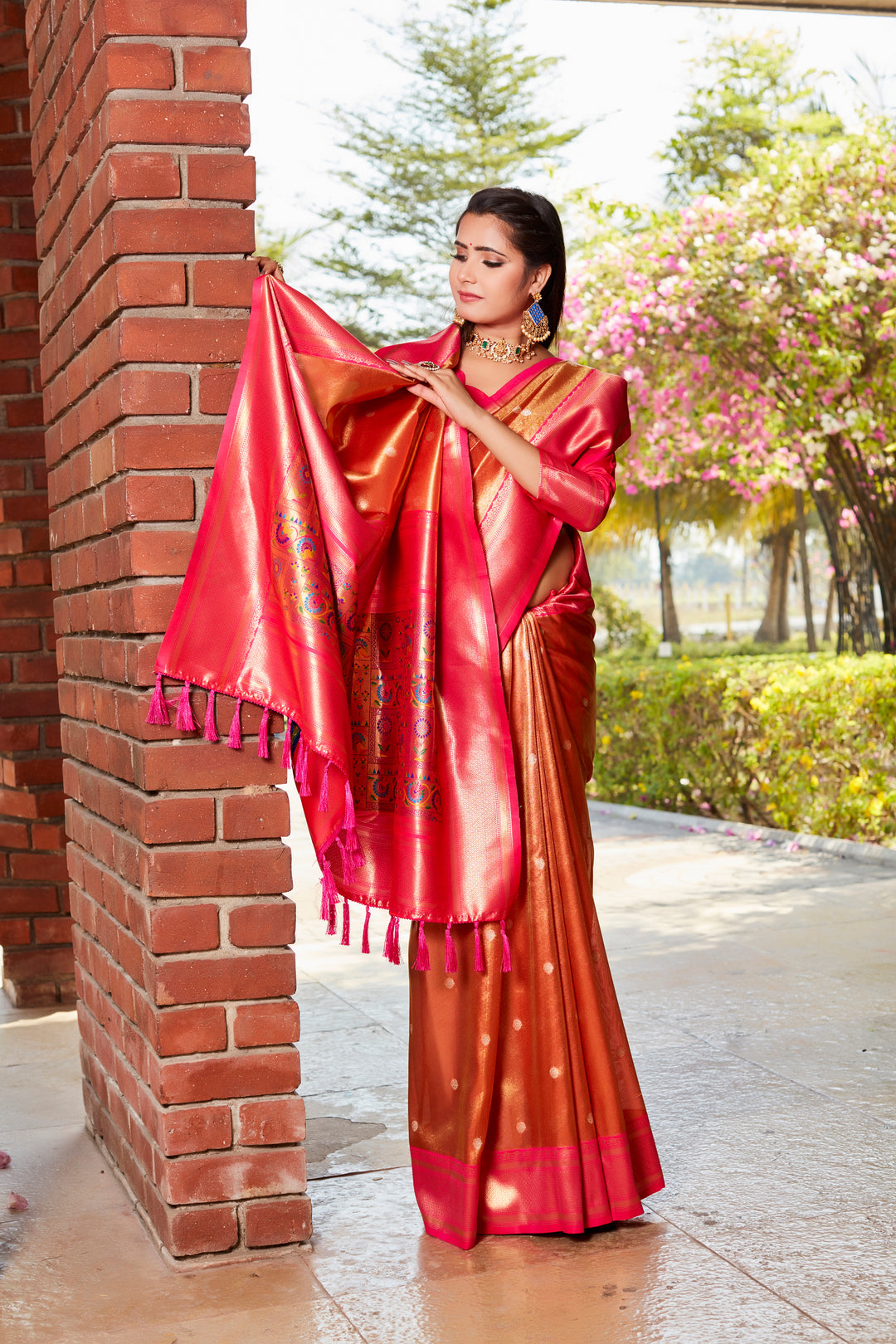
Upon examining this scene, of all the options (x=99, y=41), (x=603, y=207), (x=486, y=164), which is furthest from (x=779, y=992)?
(x=486, y=164)

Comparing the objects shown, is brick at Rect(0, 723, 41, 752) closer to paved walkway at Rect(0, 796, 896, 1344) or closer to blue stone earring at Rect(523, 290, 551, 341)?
paved walkway at Rect(0, 796, 896, 1344)

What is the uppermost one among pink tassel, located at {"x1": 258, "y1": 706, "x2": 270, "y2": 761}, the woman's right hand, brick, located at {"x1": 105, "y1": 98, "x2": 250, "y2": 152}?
brick, located at {"x1": 105, "y1": 98, "x2": 250, "y2": 152}

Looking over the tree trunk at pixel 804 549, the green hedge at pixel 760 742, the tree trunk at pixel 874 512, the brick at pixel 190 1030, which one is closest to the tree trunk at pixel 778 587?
the tree trunk at pixel 804 549

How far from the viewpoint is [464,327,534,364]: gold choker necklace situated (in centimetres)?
285

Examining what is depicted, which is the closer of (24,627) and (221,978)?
(221,978)

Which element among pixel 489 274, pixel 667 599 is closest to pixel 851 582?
pixel 489 274

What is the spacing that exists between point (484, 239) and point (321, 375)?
1.46 feet

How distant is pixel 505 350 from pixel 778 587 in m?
31.3

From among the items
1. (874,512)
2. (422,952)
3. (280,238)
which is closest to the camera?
(422,952)

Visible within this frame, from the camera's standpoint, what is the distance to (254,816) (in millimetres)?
2643

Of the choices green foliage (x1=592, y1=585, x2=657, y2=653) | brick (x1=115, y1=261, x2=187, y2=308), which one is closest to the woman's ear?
brick (x1=115, y1=261, x2=187, y2=308)

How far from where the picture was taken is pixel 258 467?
8.41 feet

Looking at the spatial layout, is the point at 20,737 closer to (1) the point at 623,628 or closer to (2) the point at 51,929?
(2) the point at 51,929

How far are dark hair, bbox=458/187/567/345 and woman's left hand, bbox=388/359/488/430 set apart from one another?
294 millimetres
